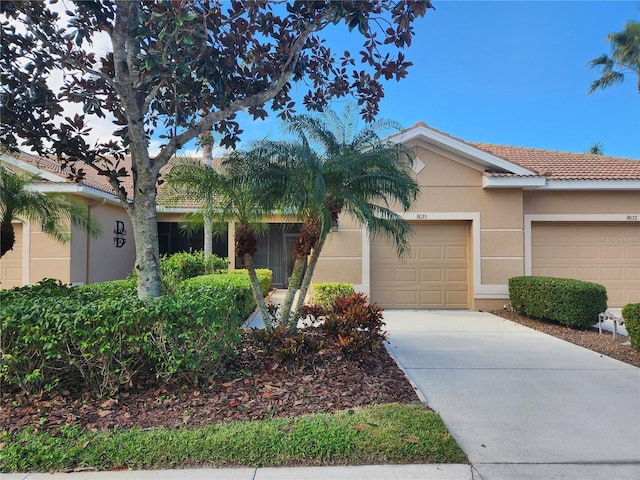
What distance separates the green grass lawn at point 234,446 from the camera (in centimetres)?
319

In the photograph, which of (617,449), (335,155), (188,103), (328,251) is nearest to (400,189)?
(335,155)

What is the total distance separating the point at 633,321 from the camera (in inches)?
254

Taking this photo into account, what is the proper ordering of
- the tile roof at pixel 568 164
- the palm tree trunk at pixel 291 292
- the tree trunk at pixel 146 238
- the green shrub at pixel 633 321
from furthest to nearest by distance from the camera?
the tile roof at pixel 568 164 < the green shrub at pixel 633 321 < the palm tree trunk at pixel 291 292 < the tree trunk at pixel 146 238

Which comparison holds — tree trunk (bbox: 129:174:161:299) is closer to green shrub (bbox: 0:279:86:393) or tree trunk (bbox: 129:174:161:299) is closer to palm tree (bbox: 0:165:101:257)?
green shrub (bbox: 0:279:86:393)

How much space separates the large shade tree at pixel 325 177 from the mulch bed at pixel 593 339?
417 centimetres

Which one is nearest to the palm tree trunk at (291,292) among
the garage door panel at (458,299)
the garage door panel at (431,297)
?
the garage door panel at (431,297)

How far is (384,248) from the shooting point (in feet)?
36.7

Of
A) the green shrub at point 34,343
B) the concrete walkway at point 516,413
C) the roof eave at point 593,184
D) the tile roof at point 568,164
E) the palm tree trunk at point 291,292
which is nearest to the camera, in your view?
the concrete walkway at point 516,413

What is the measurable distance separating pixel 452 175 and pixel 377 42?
6.55 metres

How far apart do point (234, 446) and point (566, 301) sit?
8.01m

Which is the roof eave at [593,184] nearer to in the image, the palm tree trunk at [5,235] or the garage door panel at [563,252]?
the garage door panel at [563,252]

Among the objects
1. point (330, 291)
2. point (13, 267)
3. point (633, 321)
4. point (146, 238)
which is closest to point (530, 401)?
point (633, 321)

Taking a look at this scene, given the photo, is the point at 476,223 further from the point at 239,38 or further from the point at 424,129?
the point at 239,38

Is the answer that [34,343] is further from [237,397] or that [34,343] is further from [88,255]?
[88,255]
